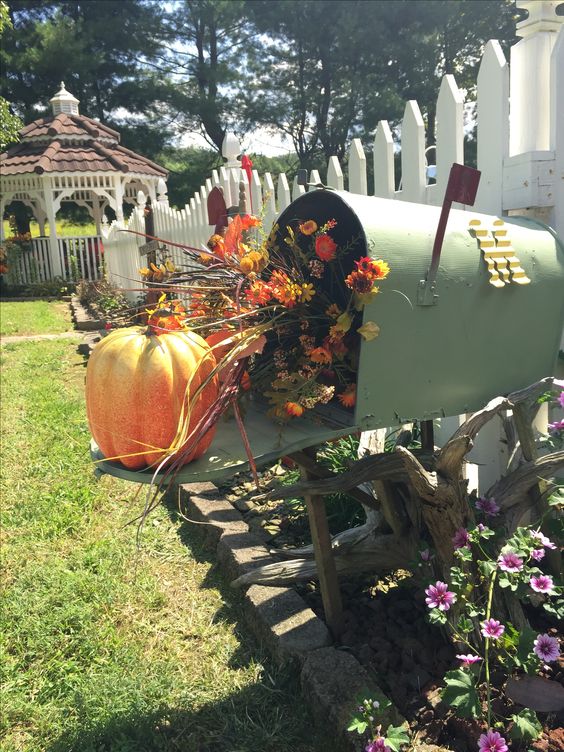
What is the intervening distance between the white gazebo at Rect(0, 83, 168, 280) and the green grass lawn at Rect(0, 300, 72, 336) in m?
2.17

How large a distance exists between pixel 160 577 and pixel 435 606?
1354 mm

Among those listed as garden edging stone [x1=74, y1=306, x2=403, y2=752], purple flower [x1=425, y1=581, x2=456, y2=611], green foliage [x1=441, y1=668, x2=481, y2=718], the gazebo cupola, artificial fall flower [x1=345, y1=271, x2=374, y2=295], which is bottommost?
garden edging stone [x1=74, y1=306, x2=403, y2=752]

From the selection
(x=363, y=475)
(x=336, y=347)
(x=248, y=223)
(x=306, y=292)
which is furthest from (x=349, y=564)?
(x=248, y=223)

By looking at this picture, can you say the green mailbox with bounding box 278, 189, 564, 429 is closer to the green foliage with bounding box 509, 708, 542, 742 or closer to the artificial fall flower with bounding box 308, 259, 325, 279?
the artificial fall flower with bounding box 308, 259, 325, 279

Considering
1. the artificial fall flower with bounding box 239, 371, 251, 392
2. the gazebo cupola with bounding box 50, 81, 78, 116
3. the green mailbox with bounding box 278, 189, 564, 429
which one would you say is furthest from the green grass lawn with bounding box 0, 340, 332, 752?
the gazebo cupola with bounding box 50, 81, 78, 116

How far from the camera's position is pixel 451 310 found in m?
1.61

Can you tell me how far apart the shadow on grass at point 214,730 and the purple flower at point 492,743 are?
423 mm

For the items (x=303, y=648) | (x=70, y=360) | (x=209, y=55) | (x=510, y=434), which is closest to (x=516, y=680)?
(x=303, y=648)

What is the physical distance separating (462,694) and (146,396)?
100cm

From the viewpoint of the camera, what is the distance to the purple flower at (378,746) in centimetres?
146

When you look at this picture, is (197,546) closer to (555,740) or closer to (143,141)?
(555,740)

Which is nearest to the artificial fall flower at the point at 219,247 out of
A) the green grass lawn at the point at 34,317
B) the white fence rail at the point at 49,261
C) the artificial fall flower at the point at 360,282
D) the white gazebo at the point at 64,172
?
the artificial fall flower at the point at 360,282

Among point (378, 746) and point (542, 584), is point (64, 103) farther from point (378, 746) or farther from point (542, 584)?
point (378, 746)

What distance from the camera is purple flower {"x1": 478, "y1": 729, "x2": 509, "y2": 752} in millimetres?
1405
